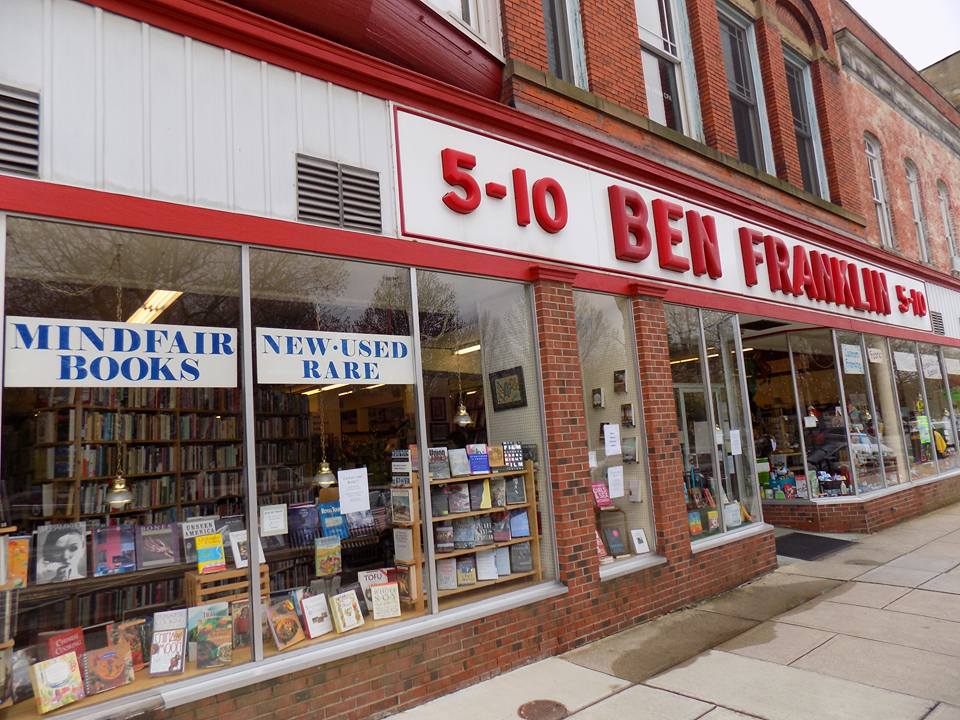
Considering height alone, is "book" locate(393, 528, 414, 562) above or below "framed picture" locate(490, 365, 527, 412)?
below

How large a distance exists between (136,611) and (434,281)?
3.34 meters

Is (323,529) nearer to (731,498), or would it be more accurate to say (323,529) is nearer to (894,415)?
(731,498)

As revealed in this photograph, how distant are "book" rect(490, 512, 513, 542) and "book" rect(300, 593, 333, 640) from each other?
1650 millimetres

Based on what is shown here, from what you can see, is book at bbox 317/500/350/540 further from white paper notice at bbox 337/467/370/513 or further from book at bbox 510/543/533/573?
book at bbox 510/543/533/573

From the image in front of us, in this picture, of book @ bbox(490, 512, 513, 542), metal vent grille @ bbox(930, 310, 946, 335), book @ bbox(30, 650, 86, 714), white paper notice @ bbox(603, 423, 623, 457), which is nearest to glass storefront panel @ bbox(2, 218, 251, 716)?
book @ bbox(30, 650, 86, 714)

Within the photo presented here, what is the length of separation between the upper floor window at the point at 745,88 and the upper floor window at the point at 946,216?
28.5ft

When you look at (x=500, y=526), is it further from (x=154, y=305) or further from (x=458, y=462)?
(x=154, y=305)

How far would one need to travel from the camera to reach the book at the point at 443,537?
17.8ft

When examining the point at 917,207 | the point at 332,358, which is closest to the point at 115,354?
the point at 332,358

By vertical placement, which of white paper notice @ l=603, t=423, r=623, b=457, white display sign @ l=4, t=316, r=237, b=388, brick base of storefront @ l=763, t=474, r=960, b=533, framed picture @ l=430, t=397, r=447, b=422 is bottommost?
brick base of storefront @ l=763, t=474, r=960, b=533

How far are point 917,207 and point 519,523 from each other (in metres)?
14.9

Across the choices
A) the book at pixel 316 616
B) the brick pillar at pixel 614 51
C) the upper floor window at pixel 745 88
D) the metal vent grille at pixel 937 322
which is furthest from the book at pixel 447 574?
the metal vent grille at pixel 937 322

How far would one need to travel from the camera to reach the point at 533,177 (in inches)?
257

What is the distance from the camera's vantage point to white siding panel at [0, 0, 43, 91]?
3.85m
